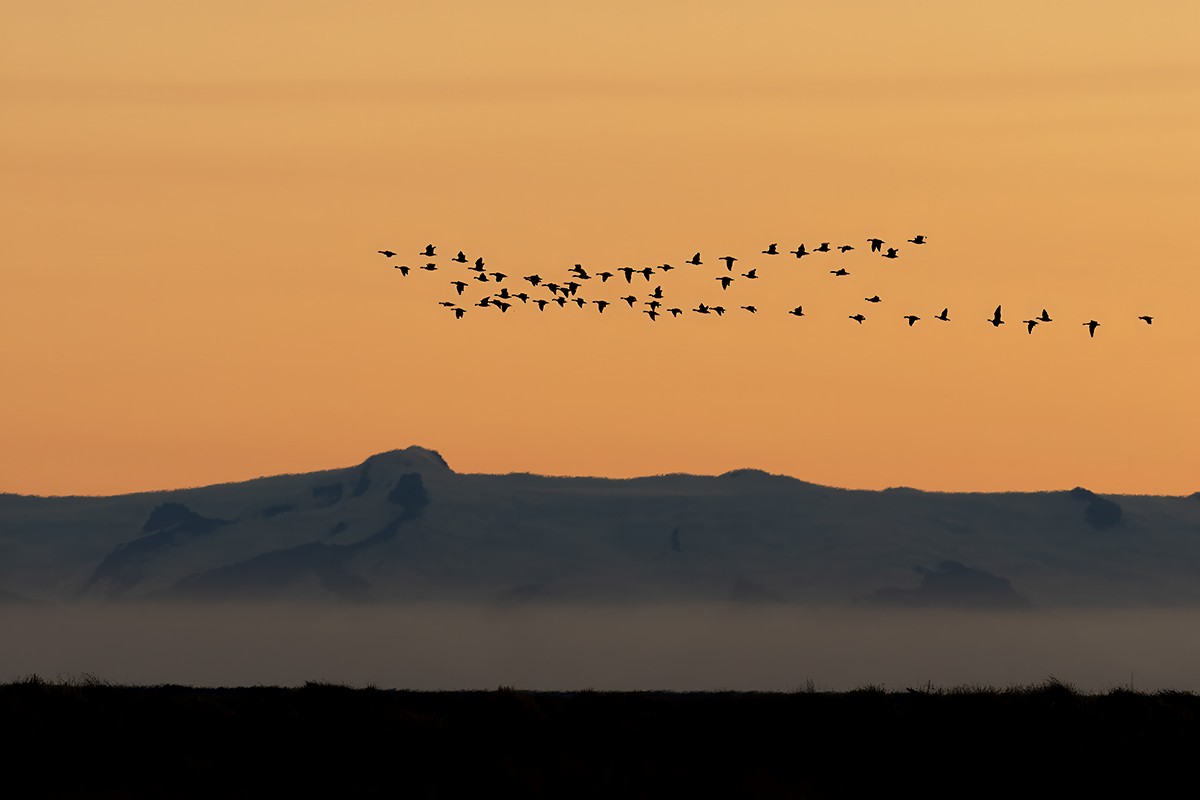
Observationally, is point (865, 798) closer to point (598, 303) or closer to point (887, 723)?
point (887, 723)

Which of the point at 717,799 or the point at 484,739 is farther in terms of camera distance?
the point at 484,739

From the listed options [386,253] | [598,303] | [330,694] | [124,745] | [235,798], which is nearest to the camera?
[235,798]

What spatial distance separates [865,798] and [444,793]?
31.6ft

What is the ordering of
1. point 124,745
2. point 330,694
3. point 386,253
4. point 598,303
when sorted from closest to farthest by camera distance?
point 124,745 → point 330,694 → point 386,253 → point 598,303

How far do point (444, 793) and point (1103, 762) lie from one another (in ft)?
53.3

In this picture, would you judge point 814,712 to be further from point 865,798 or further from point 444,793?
point 444,793

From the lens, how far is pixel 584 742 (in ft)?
184

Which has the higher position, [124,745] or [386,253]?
[386,253]

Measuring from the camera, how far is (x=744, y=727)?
188 ft

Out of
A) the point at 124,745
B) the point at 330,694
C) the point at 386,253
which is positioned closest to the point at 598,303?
the point at 386,253

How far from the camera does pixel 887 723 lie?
188 ft

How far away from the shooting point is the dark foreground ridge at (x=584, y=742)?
52.2m

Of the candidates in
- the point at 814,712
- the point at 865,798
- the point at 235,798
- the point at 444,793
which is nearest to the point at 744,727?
the point at 814,712

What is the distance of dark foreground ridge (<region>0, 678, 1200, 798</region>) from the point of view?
52.2m
